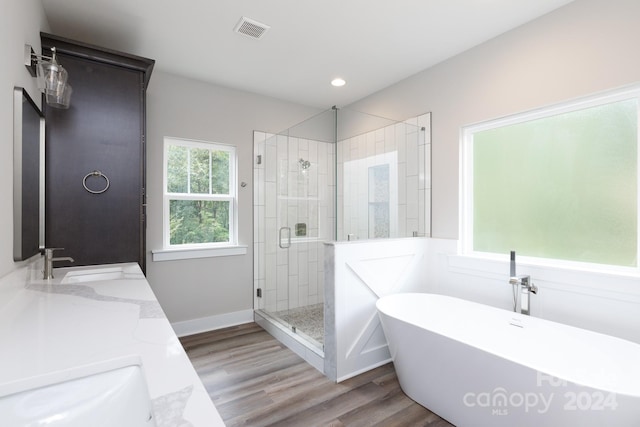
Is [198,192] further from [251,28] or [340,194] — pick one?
[251,28]

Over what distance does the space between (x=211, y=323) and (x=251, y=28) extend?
2.86 m

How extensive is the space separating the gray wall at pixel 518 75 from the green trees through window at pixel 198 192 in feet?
6.65

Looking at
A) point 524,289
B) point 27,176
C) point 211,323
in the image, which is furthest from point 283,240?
point 524,289

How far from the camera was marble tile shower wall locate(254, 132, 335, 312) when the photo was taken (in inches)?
115

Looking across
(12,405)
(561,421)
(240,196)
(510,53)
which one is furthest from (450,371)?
(240,196)

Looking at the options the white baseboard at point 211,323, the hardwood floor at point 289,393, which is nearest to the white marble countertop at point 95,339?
the hardwood floor at point 289,393

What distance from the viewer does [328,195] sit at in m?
2.86

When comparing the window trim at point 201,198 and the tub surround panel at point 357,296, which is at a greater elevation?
the window trim at point 201,198

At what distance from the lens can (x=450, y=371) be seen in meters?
1.80

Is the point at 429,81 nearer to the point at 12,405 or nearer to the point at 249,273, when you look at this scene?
the point at 249,273

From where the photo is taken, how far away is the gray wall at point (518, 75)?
190 centimetres

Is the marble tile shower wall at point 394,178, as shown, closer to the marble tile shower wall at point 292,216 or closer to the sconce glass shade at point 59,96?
the marble tile shower wall at point 292,216

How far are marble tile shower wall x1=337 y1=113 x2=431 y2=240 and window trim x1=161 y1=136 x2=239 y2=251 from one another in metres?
1.35

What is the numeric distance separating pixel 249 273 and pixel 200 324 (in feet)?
2.39
